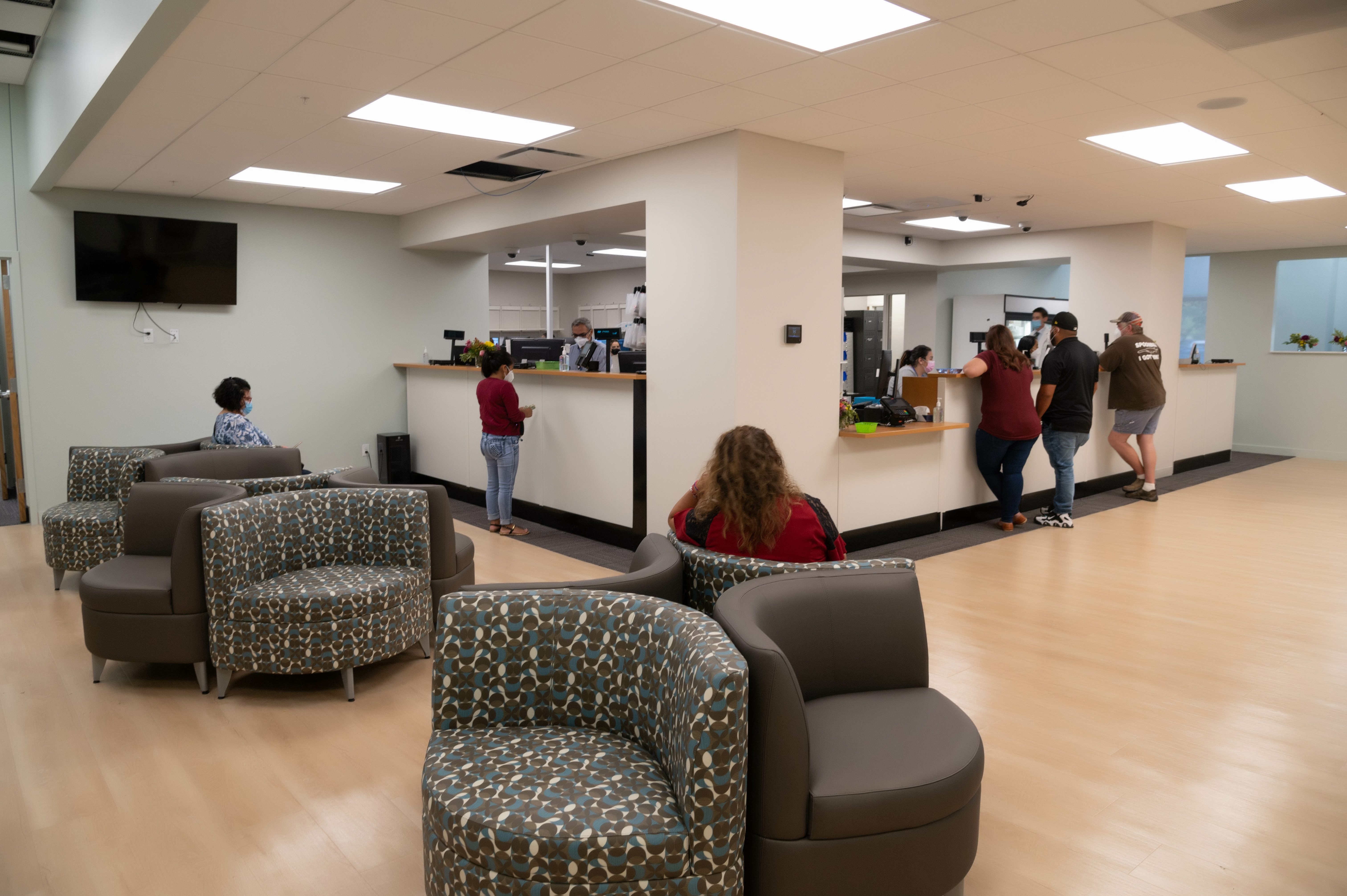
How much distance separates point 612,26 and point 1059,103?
8.39ft

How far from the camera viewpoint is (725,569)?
2643mm

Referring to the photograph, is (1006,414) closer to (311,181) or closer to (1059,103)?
(1059,103)

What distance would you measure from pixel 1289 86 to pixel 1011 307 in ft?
29.7

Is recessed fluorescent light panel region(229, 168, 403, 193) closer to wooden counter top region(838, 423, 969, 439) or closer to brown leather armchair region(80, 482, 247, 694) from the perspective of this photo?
brown leather armchair region(80, 482, 247, 694)

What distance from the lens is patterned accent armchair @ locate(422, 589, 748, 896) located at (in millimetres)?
1839

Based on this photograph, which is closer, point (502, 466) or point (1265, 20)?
point (1265, 20)

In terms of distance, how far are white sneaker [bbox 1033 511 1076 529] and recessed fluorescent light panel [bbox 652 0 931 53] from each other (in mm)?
4874

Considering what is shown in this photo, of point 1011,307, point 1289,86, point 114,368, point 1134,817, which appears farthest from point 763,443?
point 1011,307

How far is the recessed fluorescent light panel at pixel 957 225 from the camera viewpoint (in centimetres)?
924

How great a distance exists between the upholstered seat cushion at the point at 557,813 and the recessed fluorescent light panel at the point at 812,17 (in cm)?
276

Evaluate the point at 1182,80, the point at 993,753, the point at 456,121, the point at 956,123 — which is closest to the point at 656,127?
the point at 456,121

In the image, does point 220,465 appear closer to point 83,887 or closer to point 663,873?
point 83,887

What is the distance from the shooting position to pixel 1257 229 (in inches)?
372

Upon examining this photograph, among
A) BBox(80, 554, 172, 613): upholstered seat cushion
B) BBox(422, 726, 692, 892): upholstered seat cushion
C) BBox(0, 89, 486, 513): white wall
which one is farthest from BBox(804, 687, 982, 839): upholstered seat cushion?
BBox(0, 89, 486, 513): white wall
